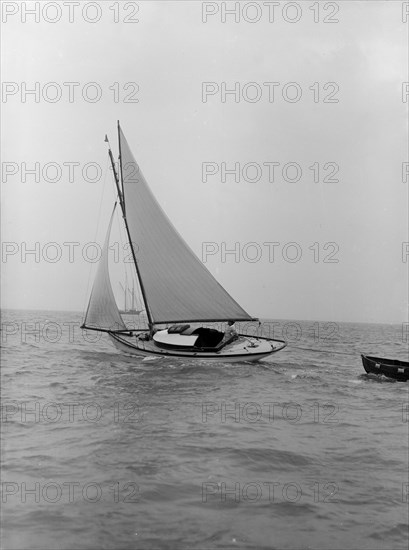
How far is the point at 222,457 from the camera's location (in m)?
7.82

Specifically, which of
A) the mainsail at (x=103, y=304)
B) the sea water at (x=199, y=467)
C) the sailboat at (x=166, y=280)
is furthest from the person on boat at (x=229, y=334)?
the sea water at (x=199, y=467)

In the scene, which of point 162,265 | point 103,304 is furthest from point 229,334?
point 103,304

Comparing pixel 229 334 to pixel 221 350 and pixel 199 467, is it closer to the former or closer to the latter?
pixel 221 350

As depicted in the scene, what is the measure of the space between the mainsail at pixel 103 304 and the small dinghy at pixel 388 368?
32.8 feet

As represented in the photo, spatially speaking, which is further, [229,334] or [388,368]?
[229,334]

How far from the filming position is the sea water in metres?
5.46

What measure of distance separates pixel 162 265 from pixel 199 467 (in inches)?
490

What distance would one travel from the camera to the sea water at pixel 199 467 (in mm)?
5457

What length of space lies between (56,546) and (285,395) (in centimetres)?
903

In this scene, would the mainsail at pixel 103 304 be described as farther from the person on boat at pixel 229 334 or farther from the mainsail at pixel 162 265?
the person on boat at pixel 229 334

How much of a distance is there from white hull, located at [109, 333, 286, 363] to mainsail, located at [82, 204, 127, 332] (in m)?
0.77

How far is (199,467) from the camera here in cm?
728

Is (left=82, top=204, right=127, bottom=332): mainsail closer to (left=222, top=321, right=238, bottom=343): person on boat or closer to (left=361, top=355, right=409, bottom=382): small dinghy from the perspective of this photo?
(left=222, top=321, right=238, bottom=343): person on boat

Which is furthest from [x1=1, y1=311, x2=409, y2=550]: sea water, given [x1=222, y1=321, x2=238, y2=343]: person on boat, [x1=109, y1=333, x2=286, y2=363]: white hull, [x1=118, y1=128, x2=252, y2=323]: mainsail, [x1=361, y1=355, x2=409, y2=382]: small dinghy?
[x1=118, y1=128, x2=252, y2=323]: mainsail
